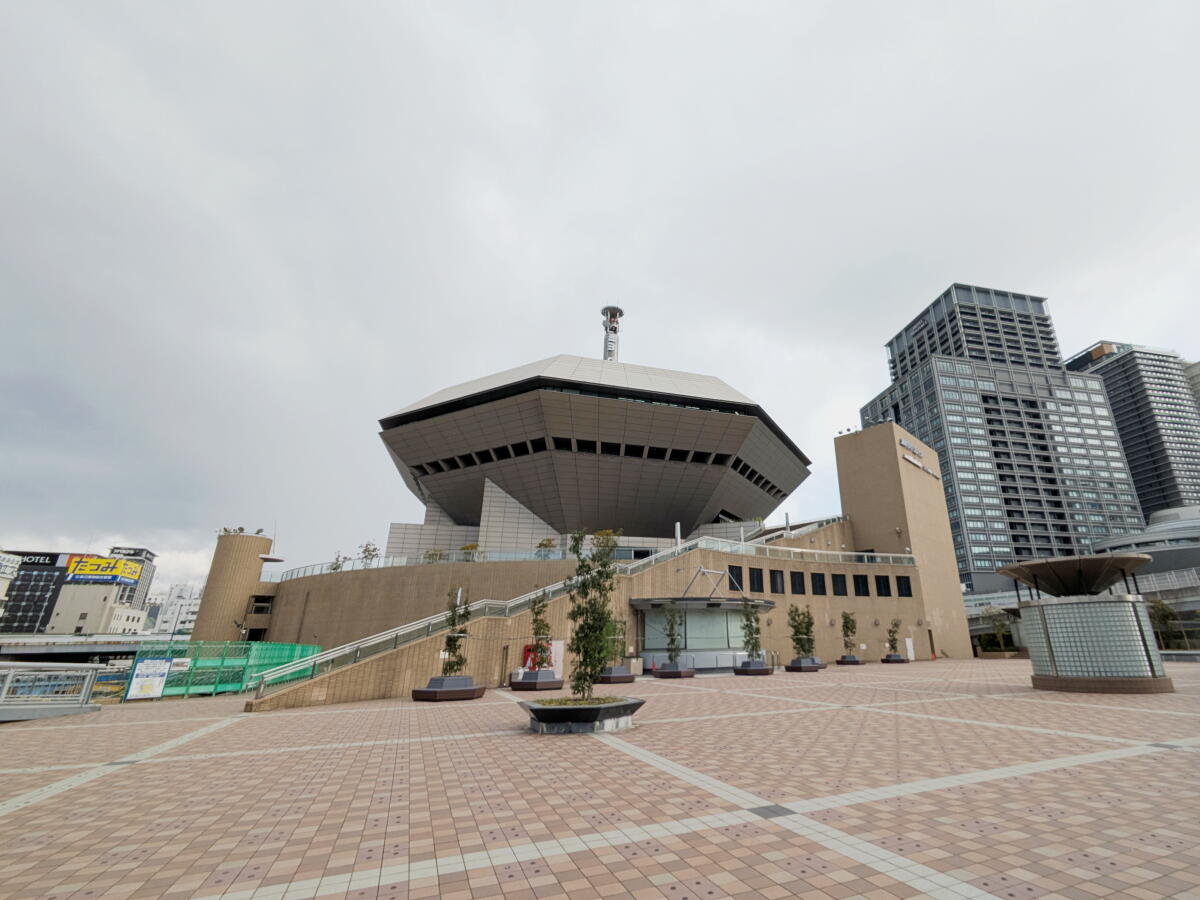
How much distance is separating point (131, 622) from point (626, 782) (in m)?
152

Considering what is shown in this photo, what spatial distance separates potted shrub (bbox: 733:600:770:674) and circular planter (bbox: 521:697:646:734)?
1848 centimetres

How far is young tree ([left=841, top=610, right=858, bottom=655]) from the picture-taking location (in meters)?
37.1

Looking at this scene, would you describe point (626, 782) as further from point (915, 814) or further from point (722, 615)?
point (722, 615)

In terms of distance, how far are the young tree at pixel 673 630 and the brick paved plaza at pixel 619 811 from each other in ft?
52.3

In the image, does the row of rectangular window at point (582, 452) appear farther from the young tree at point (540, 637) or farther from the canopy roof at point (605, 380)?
the young tree at point (540, 637)

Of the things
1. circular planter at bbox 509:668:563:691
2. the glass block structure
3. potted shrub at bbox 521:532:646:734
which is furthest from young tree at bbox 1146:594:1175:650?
potted shrub at bbox 521:532:646:734

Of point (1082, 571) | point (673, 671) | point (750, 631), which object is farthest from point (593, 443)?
point (1082, 571)

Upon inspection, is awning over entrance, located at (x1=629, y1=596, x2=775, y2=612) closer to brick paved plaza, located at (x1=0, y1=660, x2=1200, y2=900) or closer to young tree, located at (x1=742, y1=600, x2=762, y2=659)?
young tree, located at (x1=742, y1=600, x2=762, y2=659)

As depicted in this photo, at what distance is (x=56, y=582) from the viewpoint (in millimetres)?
122438

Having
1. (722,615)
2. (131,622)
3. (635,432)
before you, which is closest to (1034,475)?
(635,432)

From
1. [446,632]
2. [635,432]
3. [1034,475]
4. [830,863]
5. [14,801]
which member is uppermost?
[1034,475]

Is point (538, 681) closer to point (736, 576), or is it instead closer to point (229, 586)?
point (736, 576)

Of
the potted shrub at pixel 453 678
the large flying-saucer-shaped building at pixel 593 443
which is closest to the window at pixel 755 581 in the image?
the large flying-saucer-shaped building at pixel 593 443

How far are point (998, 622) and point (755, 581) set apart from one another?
3006 cm
